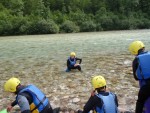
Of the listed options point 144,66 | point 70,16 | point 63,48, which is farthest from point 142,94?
point 70,16

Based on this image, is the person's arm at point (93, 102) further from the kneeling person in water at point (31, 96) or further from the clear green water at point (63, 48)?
the clear green water at point (63, 48)

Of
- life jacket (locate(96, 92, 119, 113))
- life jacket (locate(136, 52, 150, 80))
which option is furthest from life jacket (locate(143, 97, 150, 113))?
life jacket (locate(96, 92, 119, 113))

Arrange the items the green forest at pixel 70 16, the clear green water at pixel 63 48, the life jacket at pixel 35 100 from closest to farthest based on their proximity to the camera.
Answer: the life jacket at pixel 35 100 < the clear green water at pixel 63 48 < the green forest at pixel 70 16

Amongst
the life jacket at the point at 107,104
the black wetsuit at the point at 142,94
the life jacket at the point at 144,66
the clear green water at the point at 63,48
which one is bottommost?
the clear green water at the point at 63,48

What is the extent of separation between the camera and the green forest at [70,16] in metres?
69.4

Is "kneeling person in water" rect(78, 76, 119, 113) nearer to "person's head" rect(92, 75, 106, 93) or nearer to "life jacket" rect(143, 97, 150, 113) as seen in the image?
"person's head" rect(92, 75, 106, 93)

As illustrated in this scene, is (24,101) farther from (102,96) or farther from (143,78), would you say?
(143,78)

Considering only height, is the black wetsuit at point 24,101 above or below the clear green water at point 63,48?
above

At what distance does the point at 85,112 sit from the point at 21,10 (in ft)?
290

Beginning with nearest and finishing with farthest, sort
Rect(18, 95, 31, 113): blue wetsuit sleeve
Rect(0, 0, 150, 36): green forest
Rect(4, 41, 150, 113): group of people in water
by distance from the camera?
Rect(4, 41, 150, 113): group of people in water
Rect(18, 95, 31, 113): blue wetsuit sleeve
Rect(0, 0, 150, 36): green forest

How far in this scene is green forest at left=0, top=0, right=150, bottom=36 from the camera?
69.4m

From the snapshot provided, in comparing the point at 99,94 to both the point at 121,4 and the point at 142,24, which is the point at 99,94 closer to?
the point at 142,24

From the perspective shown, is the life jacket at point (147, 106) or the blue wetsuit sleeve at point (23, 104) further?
the blue wetsuit sleeve at point (23, 104)

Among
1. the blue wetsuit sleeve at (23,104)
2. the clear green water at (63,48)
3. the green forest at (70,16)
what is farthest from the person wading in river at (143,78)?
the green forest at (70,16)
